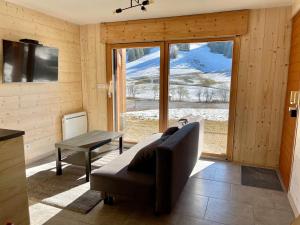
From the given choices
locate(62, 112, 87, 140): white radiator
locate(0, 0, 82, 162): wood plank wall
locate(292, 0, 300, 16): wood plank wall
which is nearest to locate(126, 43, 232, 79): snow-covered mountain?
locate(292, 0, 300, 16): wood plank wall

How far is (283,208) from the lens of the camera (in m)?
2.45

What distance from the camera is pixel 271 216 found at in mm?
2297

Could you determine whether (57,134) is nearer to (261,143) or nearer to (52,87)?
(52,87)

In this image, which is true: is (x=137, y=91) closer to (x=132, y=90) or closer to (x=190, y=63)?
(x=132, y=90)

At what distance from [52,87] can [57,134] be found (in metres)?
0.89

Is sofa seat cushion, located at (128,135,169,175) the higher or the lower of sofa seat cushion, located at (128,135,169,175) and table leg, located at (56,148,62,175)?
the higher

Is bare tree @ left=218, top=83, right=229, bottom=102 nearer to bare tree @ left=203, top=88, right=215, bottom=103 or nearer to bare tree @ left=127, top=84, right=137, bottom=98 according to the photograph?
bare tree @ left=203, top=88, right=215, bottom=103

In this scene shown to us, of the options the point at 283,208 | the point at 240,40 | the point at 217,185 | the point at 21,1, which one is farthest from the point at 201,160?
the point at 21,1

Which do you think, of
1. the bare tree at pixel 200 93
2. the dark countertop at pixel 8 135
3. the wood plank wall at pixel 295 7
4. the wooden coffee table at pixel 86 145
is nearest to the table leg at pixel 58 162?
the wooden coffee table at pixel 86 145

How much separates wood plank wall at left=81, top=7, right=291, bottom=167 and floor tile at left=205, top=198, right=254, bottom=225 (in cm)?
138

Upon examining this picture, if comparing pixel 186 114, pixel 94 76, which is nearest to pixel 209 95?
pixel 186 114

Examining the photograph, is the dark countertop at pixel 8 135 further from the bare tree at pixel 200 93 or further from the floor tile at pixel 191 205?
the bare tree at pixel 200 93

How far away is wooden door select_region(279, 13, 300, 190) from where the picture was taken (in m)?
2.73

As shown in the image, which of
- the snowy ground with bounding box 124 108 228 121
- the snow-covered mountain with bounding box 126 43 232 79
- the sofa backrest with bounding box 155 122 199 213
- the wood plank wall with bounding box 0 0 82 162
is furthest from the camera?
the snowy ground with bounding box 124 108 228 121
